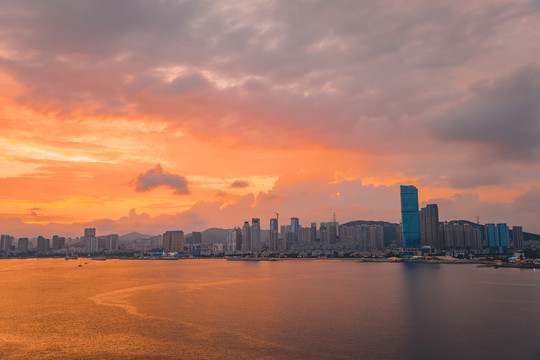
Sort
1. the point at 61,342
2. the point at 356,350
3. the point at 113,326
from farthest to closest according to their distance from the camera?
1. the point at 113,326
2. the point at 61,342
3. the point at 356,350

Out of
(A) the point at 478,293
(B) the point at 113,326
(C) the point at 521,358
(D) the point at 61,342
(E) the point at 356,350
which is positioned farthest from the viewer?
(A) the point at 478,293

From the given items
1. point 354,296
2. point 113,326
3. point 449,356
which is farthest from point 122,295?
point 449,356

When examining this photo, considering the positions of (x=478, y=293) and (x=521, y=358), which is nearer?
(x=521, y=358)

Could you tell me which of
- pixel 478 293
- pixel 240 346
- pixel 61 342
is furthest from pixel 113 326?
pixel 478 293

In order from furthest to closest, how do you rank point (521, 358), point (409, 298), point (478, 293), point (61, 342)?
point (478, 293), point (409, 298), point (61, 342), point (521, 358)

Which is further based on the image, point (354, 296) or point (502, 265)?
point (502, 265)

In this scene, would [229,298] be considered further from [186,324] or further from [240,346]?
[240,346]

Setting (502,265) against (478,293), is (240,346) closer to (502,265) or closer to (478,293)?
(478,293)

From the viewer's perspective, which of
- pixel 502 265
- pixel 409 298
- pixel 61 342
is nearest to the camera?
pixel 61 342
